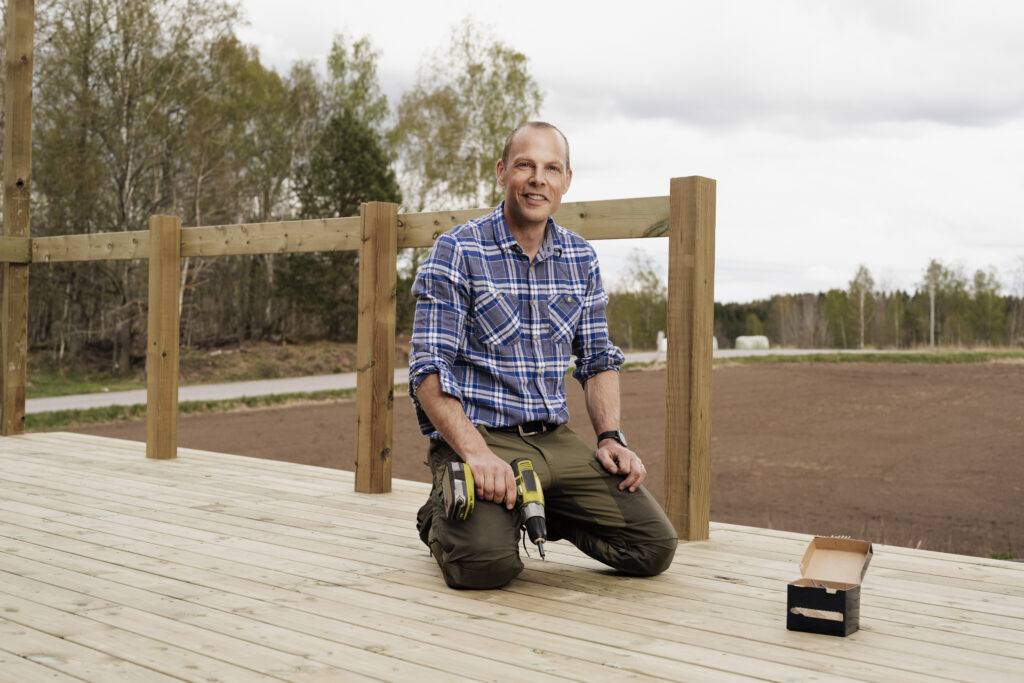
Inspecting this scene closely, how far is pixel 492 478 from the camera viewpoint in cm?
266

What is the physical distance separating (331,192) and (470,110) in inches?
195

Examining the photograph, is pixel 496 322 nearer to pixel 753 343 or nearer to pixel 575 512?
pixel 575 512

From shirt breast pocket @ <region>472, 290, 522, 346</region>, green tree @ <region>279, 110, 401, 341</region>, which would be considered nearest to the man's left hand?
shirt breast pocket @ <region>472, 290, 522, 346</region>

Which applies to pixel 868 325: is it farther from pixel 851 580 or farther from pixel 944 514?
pixel 851 580

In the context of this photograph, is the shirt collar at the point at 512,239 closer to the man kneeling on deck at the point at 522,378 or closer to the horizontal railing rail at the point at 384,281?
the man kneeling on deck at the point at 522,378

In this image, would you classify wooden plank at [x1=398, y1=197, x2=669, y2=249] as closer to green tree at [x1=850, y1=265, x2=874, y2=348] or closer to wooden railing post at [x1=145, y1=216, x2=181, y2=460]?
wooden railing post at [x1=145, y1=216, x2=181, y2=460]

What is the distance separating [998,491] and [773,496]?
2.89 meters

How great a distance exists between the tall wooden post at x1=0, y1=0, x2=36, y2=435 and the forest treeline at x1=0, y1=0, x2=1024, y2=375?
11.1 m

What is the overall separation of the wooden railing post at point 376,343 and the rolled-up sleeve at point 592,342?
4.60 feet

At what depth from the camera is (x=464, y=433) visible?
8.96 ft

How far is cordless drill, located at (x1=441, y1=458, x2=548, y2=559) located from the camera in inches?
103

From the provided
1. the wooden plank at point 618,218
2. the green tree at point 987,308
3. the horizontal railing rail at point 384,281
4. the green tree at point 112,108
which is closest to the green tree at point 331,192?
the green tree at point 112,108

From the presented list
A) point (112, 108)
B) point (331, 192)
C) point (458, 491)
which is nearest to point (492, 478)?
point (458, 491)

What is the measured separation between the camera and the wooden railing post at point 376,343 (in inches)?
172
